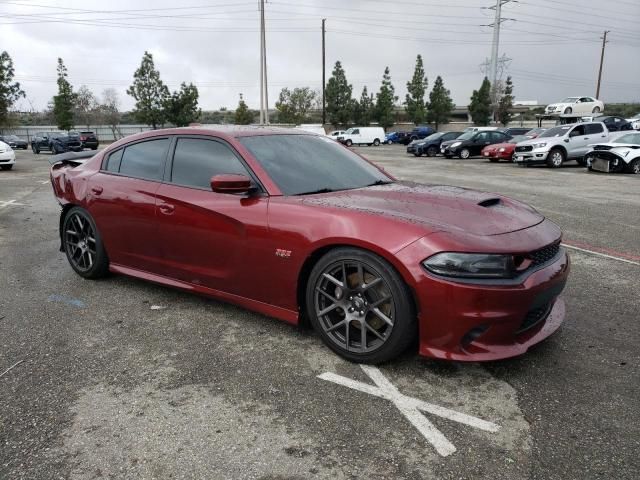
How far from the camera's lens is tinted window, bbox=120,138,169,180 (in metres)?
4.21

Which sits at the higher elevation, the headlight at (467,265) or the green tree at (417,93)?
the green tree at (417,93)

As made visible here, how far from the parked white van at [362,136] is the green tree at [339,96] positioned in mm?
19717

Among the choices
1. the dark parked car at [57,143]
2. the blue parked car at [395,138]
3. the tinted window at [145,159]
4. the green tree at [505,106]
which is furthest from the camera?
the green tree at [505,106]

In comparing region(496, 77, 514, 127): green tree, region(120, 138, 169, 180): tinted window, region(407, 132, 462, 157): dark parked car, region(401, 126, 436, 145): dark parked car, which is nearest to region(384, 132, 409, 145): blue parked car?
region(401, 126, 436, 145): dark parked car

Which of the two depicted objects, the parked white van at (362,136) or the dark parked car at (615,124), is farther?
the parked white van at (362,136)

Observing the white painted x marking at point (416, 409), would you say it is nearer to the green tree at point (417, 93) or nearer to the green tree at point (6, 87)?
the green tree at point (6, 87)

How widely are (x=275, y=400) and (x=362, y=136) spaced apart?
4710 centimetres

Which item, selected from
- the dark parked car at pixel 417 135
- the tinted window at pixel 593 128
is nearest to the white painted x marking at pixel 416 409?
the tinted window at pixel 593 128

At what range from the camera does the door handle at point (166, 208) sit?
153 inches

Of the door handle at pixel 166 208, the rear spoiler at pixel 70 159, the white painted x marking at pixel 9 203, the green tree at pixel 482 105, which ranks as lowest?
the white painted x marking at pixel 9 203

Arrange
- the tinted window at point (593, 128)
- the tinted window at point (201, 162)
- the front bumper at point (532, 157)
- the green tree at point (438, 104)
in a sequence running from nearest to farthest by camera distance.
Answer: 1. the tinted window at point (201, 162)
2. the front bumper at point (532, 157)
3. the tinted window at point (593, 128)
4. the green tree at point (438, 104)

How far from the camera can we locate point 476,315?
2.68 metres

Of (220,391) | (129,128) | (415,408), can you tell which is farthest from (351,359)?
(129,128)

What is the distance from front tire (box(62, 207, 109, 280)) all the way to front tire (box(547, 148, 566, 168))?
19.1 meters
